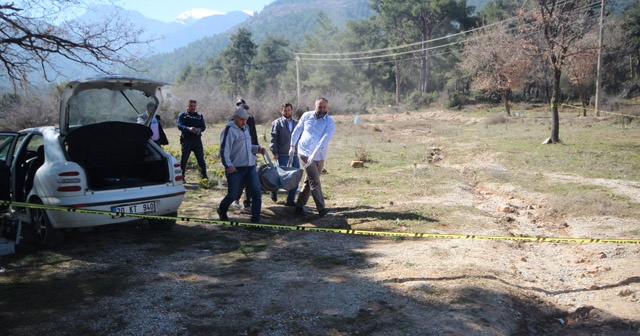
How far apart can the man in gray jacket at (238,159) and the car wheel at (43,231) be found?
2.17 metres

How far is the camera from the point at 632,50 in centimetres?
4262

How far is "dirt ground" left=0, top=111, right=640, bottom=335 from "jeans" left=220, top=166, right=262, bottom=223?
1.04 ft

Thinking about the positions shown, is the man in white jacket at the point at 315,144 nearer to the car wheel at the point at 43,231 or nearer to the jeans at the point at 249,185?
the jeans at the point at 249,185

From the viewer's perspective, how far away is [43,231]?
19.9 ft

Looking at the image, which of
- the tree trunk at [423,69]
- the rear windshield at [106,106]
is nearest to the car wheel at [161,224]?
the rear windshield at [106,106]

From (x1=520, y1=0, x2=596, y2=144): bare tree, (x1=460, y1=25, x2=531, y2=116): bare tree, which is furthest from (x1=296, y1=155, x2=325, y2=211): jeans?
(x1=460, y1=25, x2=531, y2=116): bare tree

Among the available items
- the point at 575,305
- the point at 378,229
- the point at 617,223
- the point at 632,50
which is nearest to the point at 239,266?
the point at 378,229

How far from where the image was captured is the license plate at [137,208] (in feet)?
19.7

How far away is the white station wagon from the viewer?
5816mm

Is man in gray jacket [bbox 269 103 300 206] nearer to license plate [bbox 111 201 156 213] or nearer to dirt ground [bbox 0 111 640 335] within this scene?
dirt ground [bbox 0 111 640 335]

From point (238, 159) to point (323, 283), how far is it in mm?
2822

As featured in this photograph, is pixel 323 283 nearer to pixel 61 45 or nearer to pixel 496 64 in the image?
pixel 61 45

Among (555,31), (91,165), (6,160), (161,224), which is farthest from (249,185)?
(555,31)

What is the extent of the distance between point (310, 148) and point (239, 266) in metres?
2.72
